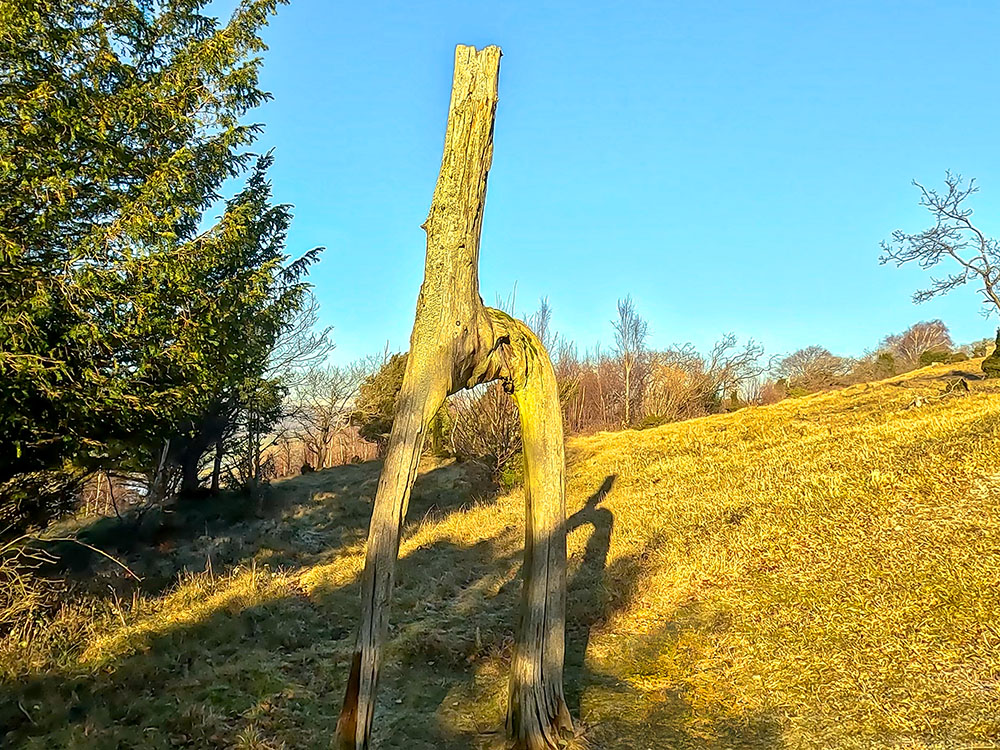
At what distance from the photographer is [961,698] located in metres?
5.20

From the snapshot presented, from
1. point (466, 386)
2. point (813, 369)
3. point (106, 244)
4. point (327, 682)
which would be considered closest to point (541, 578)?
point (466, 386)

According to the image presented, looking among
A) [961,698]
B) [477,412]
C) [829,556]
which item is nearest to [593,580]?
[829,556]

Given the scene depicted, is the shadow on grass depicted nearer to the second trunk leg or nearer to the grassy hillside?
the grassy hillside

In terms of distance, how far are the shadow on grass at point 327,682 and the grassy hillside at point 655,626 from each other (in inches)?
1.2

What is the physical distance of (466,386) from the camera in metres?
4.87

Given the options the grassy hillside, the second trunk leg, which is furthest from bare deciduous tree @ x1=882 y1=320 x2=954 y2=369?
the second trunk leg

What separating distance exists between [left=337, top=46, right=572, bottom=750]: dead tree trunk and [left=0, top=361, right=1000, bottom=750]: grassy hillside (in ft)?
2.60

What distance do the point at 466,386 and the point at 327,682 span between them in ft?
13.1

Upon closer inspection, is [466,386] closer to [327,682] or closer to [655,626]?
[327,682]

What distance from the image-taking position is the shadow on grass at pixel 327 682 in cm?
530

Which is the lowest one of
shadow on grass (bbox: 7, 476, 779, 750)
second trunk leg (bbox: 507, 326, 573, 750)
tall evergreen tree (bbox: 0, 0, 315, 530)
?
shadow on grass (bbox: 7, 476, 779, 750)

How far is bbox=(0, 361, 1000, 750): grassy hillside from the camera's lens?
5.39 meters

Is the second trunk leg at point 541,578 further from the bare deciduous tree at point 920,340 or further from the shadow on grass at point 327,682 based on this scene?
the bare deciduous tree at point 920,340

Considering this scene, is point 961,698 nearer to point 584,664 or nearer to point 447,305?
point 584,664
